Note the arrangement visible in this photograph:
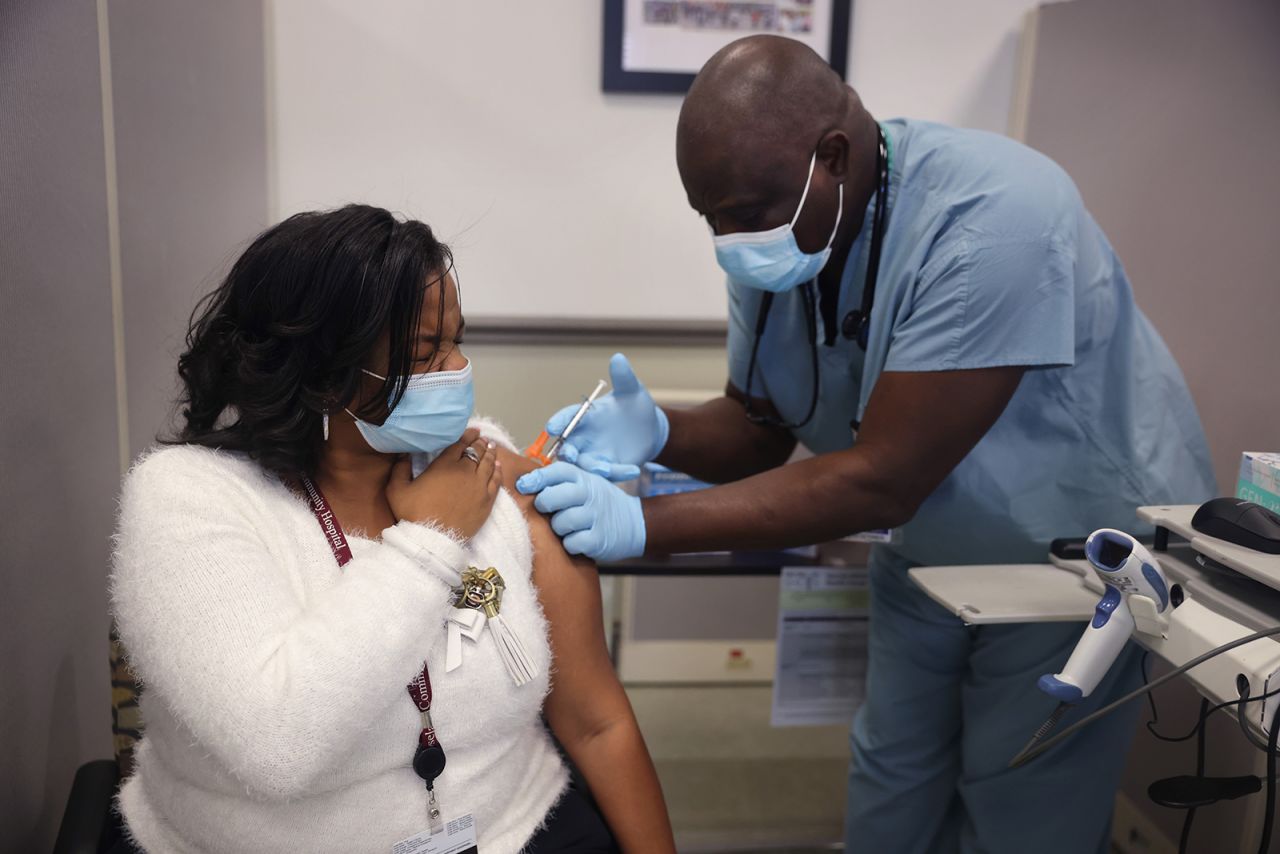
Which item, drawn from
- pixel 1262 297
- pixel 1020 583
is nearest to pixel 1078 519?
pixel 1020 583

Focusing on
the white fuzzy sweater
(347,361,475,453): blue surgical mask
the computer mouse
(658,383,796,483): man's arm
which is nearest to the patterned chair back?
the white fuzzy sweater

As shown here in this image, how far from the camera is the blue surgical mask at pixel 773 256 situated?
4.43 ft

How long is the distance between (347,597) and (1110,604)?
0.81 metres

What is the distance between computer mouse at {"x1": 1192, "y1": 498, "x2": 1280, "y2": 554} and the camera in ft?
3.30

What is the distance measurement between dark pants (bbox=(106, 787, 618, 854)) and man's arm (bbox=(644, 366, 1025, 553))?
36 centimetres

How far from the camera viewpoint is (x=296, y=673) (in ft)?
3.22

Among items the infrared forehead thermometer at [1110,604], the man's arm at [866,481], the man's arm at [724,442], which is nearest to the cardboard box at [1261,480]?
the infrared forehead thermometer at [1110,604]

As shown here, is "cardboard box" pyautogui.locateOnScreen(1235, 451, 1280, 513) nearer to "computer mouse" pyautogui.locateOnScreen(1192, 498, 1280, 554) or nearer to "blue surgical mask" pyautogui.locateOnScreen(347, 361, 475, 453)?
"computer mouse" pyautogui.locateOnScreen(1192, 498, 1280, 554)

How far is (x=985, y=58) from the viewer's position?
95.8 inches

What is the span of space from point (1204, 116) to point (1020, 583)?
1294 millimetres

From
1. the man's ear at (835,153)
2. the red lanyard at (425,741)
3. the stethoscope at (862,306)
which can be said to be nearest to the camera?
the red lanyard at (425,741)

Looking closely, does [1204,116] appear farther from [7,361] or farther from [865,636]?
[7,361]

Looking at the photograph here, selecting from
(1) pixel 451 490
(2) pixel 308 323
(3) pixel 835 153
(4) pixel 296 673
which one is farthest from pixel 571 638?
(3) pixel 835 153

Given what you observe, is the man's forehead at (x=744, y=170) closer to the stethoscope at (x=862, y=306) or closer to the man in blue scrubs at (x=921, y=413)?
the man in blue scrubs at (x=921, y=413)
